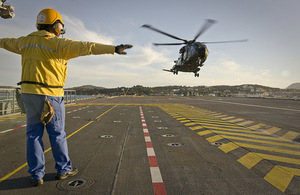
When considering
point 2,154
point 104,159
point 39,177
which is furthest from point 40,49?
point 2,154

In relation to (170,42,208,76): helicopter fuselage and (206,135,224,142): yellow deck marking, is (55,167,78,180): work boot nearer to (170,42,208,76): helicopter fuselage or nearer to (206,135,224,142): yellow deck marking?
Result: (206,135,224,142): yellow deck marking

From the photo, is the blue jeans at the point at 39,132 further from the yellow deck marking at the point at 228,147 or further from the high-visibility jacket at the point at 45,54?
the yellow deck marking at the point at 228,147

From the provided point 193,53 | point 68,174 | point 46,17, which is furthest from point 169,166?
point 193,53

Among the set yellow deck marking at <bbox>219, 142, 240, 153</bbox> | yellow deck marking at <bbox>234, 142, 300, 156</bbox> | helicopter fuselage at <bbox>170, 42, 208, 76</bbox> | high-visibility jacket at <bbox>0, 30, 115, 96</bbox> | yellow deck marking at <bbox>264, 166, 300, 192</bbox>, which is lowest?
yellow deck marking at <bbox>234, 142, 300, 156</bbox>

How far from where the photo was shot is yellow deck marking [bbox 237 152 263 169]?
3.88 metres

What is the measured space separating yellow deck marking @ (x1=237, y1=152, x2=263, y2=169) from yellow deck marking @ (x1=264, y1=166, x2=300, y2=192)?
0.39 meters

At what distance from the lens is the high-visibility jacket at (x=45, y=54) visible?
2.80 meters

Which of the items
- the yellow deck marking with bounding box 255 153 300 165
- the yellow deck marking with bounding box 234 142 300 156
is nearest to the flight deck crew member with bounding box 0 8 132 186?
the yellow deck marking with bounding box 255 153 300 165

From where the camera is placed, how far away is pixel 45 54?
9.34 feet

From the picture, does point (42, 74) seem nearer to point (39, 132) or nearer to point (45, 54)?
point (45, 54)

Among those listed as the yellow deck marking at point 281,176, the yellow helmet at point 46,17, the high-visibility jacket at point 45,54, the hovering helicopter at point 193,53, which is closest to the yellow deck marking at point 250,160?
the yellow deck marking at point 281,176

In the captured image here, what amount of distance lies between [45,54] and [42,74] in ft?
1.08

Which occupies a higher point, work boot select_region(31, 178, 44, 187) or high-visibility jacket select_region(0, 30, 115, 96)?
high-visibility jacket select_region(0, 30, 115, 96)

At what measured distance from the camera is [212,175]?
3.33 meters
